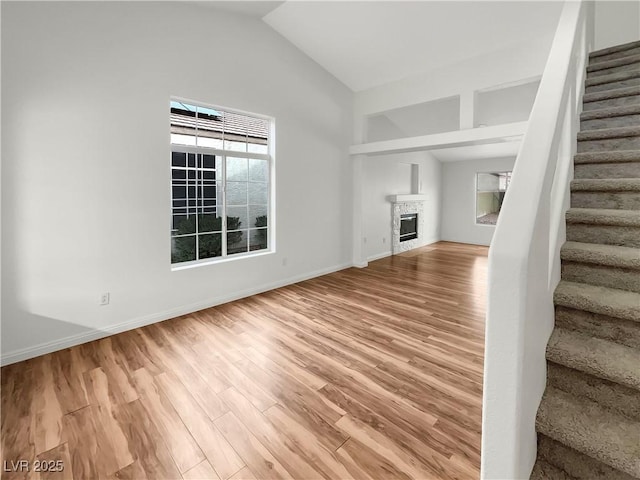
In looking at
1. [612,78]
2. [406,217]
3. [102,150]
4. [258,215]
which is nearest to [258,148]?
[258,215]

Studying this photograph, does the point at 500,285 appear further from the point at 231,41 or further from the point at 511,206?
the point at 231,41

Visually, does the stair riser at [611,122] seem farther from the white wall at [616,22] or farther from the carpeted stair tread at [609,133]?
the white wall at [616,22]

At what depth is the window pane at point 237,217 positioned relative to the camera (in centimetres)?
425

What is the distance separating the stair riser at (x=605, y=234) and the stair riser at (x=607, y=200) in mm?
244

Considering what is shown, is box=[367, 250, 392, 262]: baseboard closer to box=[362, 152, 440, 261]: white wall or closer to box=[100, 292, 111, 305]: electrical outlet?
box=[362, 152, 440, 261]: white wall

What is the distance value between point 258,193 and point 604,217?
3.77 m

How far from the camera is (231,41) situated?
152 inches

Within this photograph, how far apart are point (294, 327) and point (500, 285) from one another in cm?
259

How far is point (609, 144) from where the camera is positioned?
6.68ft

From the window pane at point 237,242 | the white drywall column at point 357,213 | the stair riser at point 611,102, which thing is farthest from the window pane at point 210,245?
the stair riser at point 611,102

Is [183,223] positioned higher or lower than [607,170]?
lower

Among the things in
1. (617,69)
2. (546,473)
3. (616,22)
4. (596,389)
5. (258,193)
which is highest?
(616,22)

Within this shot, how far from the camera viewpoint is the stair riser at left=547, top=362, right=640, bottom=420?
1082 mm

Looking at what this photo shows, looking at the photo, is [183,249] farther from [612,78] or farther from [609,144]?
[612,78]
